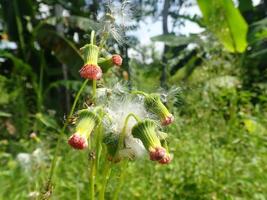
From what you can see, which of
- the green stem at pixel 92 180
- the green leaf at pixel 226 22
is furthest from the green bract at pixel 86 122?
the green leaf at pixel 226 22

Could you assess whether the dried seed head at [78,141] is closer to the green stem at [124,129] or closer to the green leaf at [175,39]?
the green stem at [124,129]

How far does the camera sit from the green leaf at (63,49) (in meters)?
7.11

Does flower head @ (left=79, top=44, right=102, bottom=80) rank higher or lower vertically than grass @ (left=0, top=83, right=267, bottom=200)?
higher

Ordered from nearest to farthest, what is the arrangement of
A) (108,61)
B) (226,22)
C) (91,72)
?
(91,72) < (108,61) < (226,22)

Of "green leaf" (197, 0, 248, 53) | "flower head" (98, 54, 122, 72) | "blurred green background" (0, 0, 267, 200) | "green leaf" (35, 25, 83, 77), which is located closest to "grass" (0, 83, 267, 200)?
"blurred green background" (0, 0, 267, 200)

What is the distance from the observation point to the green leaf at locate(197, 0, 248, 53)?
511 cm

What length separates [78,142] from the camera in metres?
1.19

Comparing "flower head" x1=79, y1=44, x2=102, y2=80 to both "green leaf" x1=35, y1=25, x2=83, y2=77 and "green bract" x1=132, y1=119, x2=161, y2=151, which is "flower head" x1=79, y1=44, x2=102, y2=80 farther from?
"green leaf" x1=35, y1=25, x2=83, y2=77

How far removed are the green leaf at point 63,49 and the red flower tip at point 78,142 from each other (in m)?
5.81

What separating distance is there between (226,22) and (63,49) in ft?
8.18

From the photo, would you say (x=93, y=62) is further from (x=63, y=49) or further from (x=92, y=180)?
(x=63, y=49)

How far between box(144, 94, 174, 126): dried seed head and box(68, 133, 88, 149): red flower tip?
0.73 feet

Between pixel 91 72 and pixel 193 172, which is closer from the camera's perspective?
pixel 91 72

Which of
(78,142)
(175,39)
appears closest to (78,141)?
(78,142)
